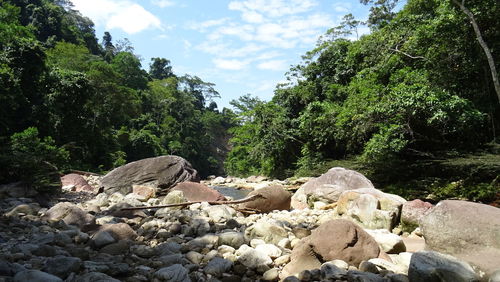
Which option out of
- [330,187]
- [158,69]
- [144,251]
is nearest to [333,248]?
[144,251]

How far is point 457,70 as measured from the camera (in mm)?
9727

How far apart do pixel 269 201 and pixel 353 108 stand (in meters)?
5.53

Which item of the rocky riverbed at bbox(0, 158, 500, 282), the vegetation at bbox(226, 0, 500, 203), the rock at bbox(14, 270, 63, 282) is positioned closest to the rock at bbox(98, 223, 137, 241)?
the rocky riverbed at bbox(0, 158, 500, 282)

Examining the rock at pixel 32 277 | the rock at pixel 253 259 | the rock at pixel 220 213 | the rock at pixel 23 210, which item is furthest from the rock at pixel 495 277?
the rock at pixel 23 210

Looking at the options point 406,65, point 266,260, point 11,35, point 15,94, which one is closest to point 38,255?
point 266,260

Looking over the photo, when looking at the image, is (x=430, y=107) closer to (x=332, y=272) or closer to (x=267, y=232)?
(x=267, y=232)

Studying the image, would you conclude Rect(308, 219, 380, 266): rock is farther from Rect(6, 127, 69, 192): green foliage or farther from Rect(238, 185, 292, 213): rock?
Rect(6, 127, 69, 192): green foliage

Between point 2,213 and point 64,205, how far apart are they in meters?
1.08

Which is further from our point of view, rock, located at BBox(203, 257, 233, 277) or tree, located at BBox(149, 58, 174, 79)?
tree, located at BBox(149, 58, 174, 79)

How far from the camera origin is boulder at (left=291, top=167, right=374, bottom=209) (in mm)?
9086

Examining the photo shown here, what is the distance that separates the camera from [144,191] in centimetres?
980

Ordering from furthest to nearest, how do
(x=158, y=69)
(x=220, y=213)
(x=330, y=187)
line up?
(x=158, y=69), (x=330, y=187), (x=220, y=213)

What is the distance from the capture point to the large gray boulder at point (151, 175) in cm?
1045

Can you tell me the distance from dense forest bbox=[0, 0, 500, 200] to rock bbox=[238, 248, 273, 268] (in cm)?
602
